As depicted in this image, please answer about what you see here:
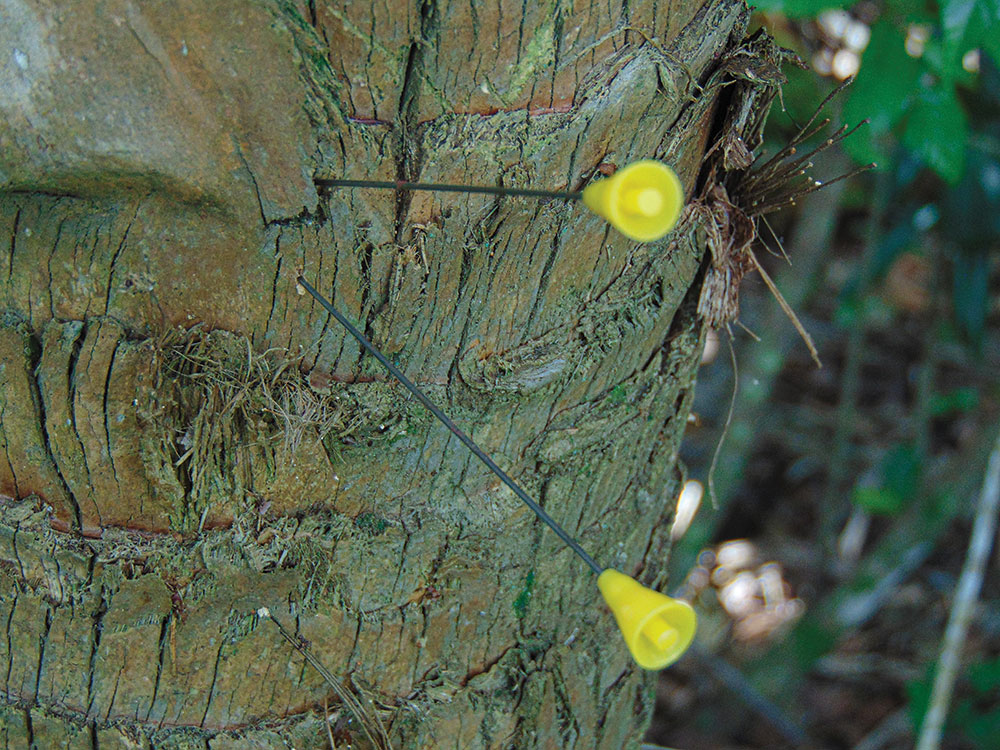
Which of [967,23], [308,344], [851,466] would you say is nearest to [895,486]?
[851,466]

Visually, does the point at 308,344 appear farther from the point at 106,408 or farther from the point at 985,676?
the point at 985,676

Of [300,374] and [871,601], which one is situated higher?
[300,374]

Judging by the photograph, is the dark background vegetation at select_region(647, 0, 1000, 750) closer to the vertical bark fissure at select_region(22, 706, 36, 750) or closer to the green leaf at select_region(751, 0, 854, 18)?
the green leaf at select_region(751, 0, 854, 18)

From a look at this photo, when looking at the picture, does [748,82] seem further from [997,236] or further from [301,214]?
[997,236]

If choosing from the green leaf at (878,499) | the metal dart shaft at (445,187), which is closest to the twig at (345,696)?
the metal dart shaft at (445,187)

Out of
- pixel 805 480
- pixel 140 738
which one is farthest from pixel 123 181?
pixel 805 480
